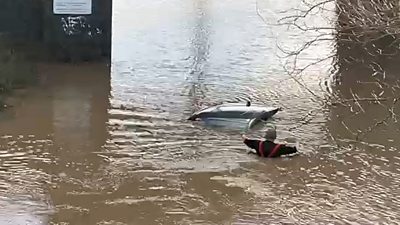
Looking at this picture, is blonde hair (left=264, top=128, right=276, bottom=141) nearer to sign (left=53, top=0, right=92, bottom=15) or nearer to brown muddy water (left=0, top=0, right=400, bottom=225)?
brown muddy water (left=0, top=0, right=400, bottom=225)

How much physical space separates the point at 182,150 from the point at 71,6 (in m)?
6.52

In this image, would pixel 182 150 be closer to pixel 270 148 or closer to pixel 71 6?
pixel 270 148

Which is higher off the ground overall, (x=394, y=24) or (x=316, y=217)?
(x=394, y=24)

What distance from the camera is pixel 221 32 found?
19672mm

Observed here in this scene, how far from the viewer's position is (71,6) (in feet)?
50.4

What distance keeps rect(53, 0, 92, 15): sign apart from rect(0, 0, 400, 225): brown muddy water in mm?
1108

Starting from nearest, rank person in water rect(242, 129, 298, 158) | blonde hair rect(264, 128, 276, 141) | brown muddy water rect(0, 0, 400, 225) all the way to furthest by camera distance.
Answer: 1. brown muddy water rect(0, 0, 400, 225)
2. person in water rect(242, 129, 298, 158)
3. blonde hair rect(264, 128, 276, 141)

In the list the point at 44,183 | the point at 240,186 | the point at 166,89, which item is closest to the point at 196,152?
the point at 240,186

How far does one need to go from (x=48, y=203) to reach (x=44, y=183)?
631 mm

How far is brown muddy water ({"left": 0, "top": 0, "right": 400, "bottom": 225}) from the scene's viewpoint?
7.87 metres

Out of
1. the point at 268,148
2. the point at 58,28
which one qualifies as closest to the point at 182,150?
the point at 268,148

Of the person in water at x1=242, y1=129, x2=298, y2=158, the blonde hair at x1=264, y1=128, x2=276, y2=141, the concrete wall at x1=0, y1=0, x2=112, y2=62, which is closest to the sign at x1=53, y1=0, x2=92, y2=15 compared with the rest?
the concrete wall at x1=0, y1=0, x2=112, y2=62

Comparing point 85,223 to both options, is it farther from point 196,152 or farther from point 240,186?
point 196,152

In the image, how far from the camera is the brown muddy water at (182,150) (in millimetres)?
7871
